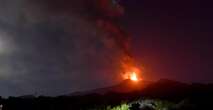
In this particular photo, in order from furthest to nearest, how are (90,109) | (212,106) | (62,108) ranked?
(62,108) < (90,109) < (212,106)

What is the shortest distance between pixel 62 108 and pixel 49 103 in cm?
542

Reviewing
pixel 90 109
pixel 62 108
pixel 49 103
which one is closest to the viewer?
pixel 90 109

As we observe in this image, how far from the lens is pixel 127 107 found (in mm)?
36406

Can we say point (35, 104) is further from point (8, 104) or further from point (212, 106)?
point (212, 106)

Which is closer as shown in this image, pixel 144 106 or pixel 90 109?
pixel 144 106

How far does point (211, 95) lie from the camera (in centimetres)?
3572

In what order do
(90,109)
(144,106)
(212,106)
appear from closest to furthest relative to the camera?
1. (212,106)
2. (144,106)
3. (90,109)

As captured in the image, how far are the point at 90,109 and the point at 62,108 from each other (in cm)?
666

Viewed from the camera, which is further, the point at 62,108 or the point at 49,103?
the point at 49,103

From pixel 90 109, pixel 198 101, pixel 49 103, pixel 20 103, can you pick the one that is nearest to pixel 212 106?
pixel 198 101

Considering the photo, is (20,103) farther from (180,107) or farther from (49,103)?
(180,107)

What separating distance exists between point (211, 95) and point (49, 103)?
22793 mm

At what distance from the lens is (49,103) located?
1998 inches

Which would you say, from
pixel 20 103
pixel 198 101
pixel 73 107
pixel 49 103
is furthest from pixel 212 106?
pixel 20 103
